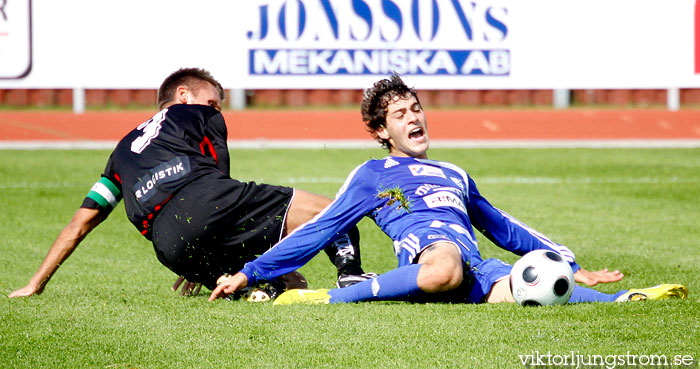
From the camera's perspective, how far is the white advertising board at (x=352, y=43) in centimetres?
941

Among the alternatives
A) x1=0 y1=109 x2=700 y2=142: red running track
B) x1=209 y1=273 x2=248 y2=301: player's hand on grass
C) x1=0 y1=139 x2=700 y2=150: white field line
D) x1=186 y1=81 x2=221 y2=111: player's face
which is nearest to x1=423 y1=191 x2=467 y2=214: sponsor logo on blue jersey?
x1=209 y1=273 x2=248 y2=301: player's hand on grass

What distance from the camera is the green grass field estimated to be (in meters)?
3.34

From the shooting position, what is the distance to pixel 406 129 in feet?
15.9

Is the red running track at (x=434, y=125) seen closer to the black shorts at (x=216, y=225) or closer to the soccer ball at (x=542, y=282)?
the black shorts at (x=216, y=225)

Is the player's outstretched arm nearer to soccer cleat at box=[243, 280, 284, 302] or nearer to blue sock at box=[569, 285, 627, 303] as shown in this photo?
soccer cleat at box=[243, 280, 284, 302]

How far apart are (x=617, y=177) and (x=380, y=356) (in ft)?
23.6

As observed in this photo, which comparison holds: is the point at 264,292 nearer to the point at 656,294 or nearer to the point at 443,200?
the point at 443,200

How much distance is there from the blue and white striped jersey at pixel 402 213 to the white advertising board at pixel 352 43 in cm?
493

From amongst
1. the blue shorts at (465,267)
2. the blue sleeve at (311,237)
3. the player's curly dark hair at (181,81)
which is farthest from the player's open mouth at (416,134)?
the player's curly dark hair at (181,81)

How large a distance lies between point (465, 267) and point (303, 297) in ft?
2.60

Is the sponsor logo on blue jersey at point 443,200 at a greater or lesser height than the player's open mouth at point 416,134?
lesser

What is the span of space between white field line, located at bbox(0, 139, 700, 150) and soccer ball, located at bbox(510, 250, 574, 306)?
30.7ft

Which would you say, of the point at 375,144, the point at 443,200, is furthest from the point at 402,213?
the point at 375,144

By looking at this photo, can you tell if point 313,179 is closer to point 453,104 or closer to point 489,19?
point 489,19
